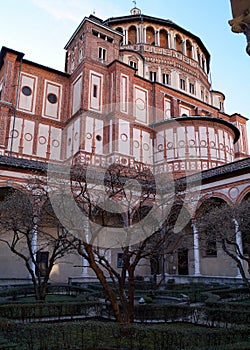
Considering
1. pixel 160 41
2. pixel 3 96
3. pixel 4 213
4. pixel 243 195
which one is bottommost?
pixel 4 213

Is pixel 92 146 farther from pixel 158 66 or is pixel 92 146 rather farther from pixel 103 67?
pixel 158 66

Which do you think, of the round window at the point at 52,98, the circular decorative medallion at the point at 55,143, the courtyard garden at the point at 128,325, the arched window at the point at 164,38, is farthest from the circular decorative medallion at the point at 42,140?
the arched window at the point at 164,38

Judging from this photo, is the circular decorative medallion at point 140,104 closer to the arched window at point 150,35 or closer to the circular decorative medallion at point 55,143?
the circular decorative medallion at point 55,143

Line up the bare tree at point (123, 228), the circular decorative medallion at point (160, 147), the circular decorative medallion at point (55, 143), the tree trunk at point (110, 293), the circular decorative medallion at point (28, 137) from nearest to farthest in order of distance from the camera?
the tree trunk at point (110, 293), the bare tree at point (123, 228), the circular decorative medallion at point (28, 137), the circular decorative medallion at point (55, 143), the circular decorative medallion at point (160, 147)

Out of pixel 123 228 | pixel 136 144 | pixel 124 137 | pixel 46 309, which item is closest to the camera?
pixel 123 228

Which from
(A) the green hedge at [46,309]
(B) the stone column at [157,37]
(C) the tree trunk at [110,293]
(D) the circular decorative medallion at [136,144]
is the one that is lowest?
(A) the green hedge at [46,309]

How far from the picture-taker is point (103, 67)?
93.7 feet

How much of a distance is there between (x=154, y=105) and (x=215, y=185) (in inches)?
497

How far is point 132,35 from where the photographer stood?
39156 mm

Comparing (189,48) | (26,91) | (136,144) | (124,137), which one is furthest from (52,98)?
(189,48)

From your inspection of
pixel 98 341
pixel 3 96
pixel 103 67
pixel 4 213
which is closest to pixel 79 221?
pixel 98 341

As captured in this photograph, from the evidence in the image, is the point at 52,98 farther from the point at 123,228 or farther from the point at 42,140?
the point at 123,228

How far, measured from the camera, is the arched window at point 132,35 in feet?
127

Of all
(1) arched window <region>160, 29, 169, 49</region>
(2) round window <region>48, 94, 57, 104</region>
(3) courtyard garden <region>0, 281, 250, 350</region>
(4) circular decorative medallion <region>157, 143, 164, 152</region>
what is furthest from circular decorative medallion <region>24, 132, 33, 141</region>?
(1) arched window <region>160, 29, 169, 49</region>
